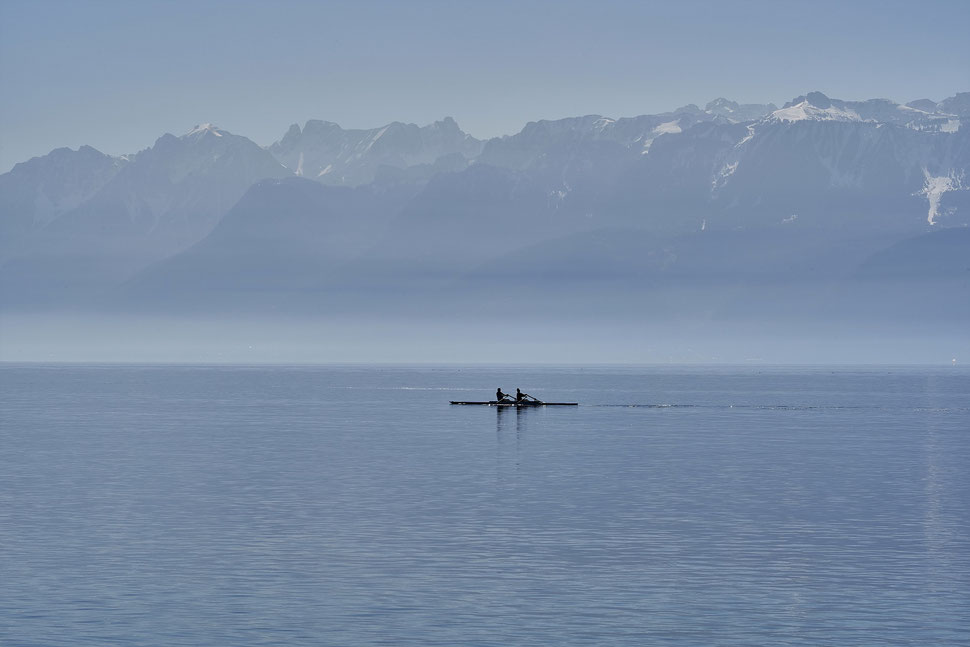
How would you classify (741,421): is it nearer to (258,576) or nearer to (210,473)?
(210,473)

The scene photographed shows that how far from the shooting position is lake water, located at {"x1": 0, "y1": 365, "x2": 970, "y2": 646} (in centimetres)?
4753

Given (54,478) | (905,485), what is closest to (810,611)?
(905,485)

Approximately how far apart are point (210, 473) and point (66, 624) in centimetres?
5337

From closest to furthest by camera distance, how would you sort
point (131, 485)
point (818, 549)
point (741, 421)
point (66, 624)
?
1. point (66, 624)
2. point (818, 549)
3. point (131, 485)
4. point (741, 421)

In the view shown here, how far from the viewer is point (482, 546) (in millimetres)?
63656

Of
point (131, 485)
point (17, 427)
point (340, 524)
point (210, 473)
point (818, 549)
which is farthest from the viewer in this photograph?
point (17, 427)

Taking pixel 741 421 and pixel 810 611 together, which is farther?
pixel 741 421

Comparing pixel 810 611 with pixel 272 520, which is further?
pixel 272 520

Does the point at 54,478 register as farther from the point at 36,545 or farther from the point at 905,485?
the point at 905,485

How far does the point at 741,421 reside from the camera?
178625mm

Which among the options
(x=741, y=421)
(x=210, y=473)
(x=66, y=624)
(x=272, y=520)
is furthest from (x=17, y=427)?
(x=66, y=624)

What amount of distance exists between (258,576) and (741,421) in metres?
129

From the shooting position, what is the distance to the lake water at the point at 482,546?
47531 millimetres

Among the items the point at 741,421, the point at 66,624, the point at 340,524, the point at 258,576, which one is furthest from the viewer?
the point at 741,421
